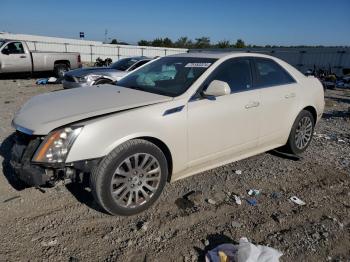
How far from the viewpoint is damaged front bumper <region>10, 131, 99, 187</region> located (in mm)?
2932

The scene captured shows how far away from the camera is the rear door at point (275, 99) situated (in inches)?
173

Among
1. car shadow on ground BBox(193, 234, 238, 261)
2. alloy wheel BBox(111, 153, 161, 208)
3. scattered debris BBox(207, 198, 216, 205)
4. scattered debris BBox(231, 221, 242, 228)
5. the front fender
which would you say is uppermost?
the front fender

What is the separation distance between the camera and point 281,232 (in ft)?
10.5

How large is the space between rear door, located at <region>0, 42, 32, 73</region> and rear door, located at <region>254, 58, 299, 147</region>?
12919mm

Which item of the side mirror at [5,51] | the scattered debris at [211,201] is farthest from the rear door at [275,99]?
the side mirror at [5,51]

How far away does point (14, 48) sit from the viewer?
1449cm

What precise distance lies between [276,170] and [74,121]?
3030 millimetres

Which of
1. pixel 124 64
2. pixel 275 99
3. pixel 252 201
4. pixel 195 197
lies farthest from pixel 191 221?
pixel 124 64

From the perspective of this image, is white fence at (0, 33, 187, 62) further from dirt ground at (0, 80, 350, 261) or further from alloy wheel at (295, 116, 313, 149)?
alloy wheel at (295, 116, 313, 149)

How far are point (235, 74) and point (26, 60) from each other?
13084 mm

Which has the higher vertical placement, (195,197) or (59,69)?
(59,69)

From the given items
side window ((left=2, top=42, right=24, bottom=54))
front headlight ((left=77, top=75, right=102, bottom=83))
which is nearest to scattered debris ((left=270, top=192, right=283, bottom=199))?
front headlight ((left=77, top=75, right=102, bottom=83))

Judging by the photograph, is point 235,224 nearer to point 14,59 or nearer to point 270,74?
point 270,74

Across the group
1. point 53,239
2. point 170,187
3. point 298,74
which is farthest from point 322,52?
point 53,239
